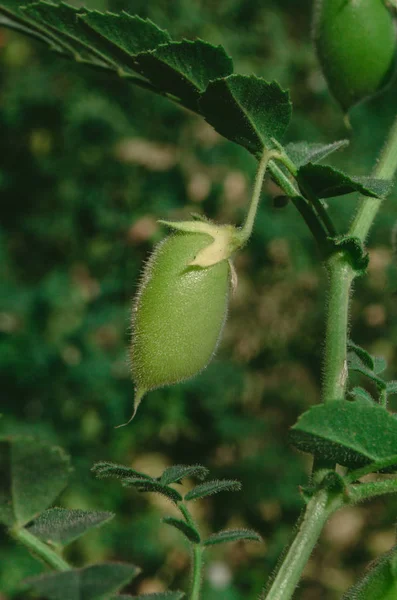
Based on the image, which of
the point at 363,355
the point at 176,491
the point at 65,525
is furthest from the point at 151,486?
the point at 363,355

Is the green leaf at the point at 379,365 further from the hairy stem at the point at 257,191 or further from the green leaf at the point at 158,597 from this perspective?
the green leaf at the point at 158,597

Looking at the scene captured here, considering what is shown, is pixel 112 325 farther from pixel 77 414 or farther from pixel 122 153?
pixel 122 153

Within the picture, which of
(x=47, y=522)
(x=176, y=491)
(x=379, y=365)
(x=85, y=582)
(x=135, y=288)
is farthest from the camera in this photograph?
(x=135, y=288)

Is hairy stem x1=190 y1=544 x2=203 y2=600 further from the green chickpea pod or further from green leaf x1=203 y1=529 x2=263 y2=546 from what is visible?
the green chickpea pod

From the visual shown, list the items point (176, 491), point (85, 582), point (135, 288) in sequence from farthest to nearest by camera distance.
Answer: point (135, 288) < point (176, 491) < point (85, 582)

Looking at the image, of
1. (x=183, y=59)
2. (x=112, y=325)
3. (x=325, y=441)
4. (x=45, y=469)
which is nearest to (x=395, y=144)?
(x=183, y=59)

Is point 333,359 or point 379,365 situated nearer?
point 333,359

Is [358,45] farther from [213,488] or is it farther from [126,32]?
[213,488]
